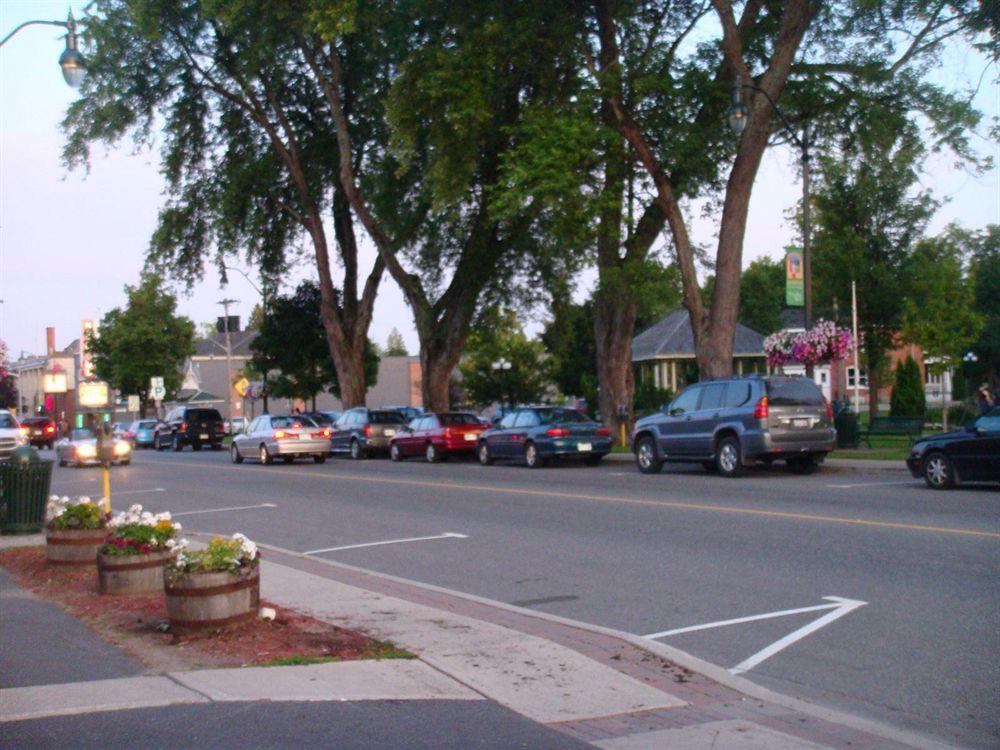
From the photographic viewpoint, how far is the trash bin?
89.1 ft

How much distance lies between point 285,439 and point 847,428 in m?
16.3

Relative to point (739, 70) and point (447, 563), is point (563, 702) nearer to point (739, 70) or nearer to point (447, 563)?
point (447, 563)

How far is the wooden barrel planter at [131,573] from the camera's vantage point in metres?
10.2

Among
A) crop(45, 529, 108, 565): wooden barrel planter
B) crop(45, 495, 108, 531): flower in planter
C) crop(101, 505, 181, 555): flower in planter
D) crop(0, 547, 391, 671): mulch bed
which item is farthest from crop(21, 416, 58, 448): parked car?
crop(0, 547, 391, 671): mulch bed

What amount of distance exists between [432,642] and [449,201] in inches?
930

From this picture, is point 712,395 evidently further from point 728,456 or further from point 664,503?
point 664,503

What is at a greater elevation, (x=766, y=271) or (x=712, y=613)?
(x=766, y=271)

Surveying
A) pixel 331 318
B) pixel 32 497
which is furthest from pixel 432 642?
pixel 331 318

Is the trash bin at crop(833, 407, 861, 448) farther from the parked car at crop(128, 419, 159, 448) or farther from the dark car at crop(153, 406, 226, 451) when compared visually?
the parked car at crop(128, 419, 159, 448)

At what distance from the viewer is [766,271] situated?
3447 inches

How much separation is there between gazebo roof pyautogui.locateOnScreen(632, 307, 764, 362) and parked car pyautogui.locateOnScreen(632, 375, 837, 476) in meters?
37.3

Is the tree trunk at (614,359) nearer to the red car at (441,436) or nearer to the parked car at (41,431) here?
the red car at (441,436)

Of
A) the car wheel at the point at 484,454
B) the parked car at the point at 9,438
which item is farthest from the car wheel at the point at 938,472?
the parked car at the point at 9,438

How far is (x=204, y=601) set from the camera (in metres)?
8.31
